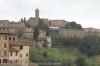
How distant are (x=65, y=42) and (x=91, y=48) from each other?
145 inches

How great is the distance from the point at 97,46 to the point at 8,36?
17857 millimetres

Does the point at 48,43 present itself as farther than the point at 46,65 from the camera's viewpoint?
Yes

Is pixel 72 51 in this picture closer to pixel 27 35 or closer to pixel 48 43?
pixel 48 43

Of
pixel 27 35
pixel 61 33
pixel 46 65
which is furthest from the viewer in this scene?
pixel 61 33

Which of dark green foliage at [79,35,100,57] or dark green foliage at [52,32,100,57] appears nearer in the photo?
dark green foliage at [79,35,100,57]

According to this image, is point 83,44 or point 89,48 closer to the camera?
point 89,48

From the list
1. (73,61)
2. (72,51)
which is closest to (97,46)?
(72,51)

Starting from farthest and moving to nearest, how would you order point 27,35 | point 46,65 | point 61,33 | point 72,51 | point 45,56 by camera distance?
point 61,33, point 27,35, point 72,51, point 45,56, point 46,65

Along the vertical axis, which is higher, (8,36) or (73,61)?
(8,36)

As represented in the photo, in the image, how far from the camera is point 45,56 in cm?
3588

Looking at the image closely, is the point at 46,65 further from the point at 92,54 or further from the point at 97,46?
the point at 97,46

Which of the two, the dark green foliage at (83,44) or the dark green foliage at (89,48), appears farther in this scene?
the dark green foliage at (83,44)

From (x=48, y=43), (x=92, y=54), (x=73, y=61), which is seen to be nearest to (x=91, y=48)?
(x=92, y=54)

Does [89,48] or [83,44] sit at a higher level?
[83,44]
